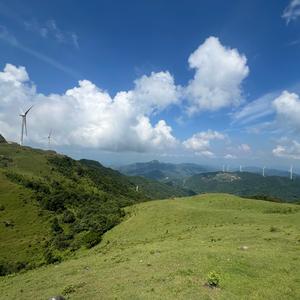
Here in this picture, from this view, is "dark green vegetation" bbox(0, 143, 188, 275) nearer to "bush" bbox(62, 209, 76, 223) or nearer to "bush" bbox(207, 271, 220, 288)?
"bush" bbox(62, 209, 76, 223)

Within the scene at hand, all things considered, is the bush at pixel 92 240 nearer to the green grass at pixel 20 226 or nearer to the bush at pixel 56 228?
the green grass at pixel 20 226

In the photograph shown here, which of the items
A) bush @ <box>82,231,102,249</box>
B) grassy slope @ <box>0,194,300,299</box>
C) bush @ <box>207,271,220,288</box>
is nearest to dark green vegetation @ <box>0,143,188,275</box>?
bush @ <box>82,231,102,249</box>

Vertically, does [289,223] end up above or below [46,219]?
above

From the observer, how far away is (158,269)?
2538 cm

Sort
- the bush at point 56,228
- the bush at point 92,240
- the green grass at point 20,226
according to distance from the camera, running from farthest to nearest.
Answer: the bush at point 56,228
the green grass at point 20,226
the bush at point 92,240

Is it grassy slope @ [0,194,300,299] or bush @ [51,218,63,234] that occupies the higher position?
grassy slope @ [0,194,300,299]

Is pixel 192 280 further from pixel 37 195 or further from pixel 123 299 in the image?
pixel 37 195

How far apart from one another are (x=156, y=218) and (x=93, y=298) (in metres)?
42.4

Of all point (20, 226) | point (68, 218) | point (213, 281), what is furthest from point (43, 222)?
point (213, 281)

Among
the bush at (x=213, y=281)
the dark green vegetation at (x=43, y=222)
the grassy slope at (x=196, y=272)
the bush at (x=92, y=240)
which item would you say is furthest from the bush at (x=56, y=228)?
the bush at (x=213, y=281)

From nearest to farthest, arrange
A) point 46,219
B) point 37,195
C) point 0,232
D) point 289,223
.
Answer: point 289,223 → point 0,232 → point 46,219 → point 37,195

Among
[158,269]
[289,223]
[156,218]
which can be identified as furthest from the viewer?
[156,218]

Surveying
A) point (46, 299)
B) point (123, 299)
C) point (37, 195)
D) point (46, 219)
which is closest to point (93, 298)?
point (123, 299)

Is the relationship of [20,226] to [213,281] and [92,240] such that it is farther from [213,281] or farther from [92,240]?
[213,281]
